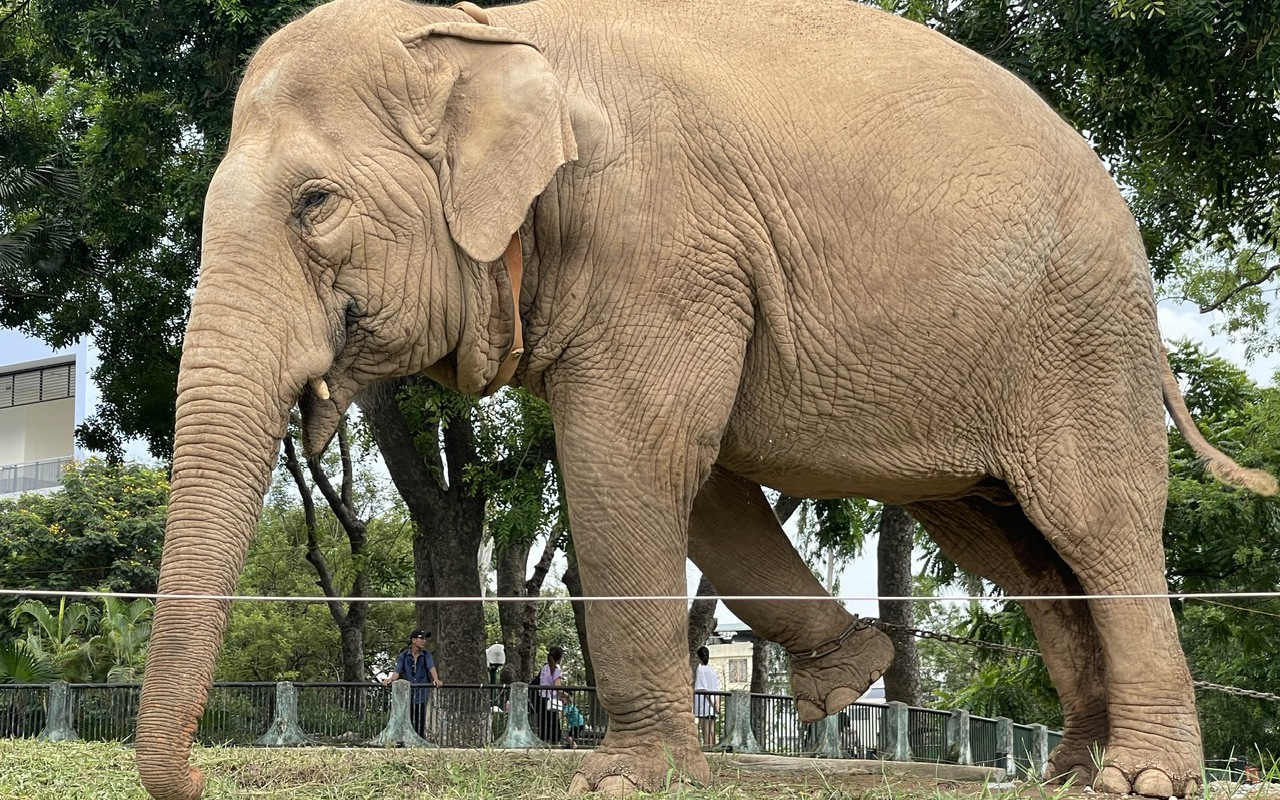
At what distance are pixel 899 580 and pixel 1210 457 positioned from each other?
11.9m

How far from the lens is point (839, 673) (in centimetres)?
792

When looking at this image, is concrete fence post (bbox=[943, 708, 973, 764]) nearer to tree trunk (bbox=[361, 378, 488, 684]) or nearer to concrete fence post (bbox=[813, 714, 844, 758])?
concrete fence post (bbox=[813, 714, 844, 758])

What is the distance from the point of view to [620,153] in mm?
6539

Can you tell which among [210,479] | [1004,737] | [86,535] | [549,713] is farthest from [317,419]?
[86,535]

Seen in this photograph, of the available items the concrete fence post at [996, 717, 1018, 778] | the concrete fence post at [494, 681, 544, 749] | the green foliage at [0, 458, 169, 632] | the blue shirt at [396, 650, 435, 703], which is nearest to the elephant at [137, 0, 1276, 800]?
the concrete fence post at [996, 717, 1018, 778]

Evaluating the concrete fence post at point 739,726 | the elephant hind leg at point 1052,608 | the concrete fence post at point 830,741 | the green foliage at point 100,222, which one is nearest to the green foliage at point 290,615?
the green foliage at point 100,222

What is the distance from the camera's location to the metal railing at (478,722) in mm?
11883

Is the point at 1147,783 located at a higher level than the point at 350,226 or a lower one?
lower

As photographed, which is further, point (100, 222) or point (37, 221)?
point (37, 221)

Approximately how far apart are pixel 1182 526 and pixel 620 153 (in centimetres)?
1311

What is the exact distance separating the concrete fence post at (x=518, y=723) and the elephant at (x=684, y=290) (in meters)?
4.49

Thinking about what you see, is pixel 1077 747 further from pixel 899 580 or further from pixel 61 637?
pixel 61 637

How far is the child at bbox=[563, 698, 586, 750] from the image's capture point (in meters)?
13.8

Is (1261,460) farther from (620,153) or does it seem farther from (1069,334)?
(620,153)
